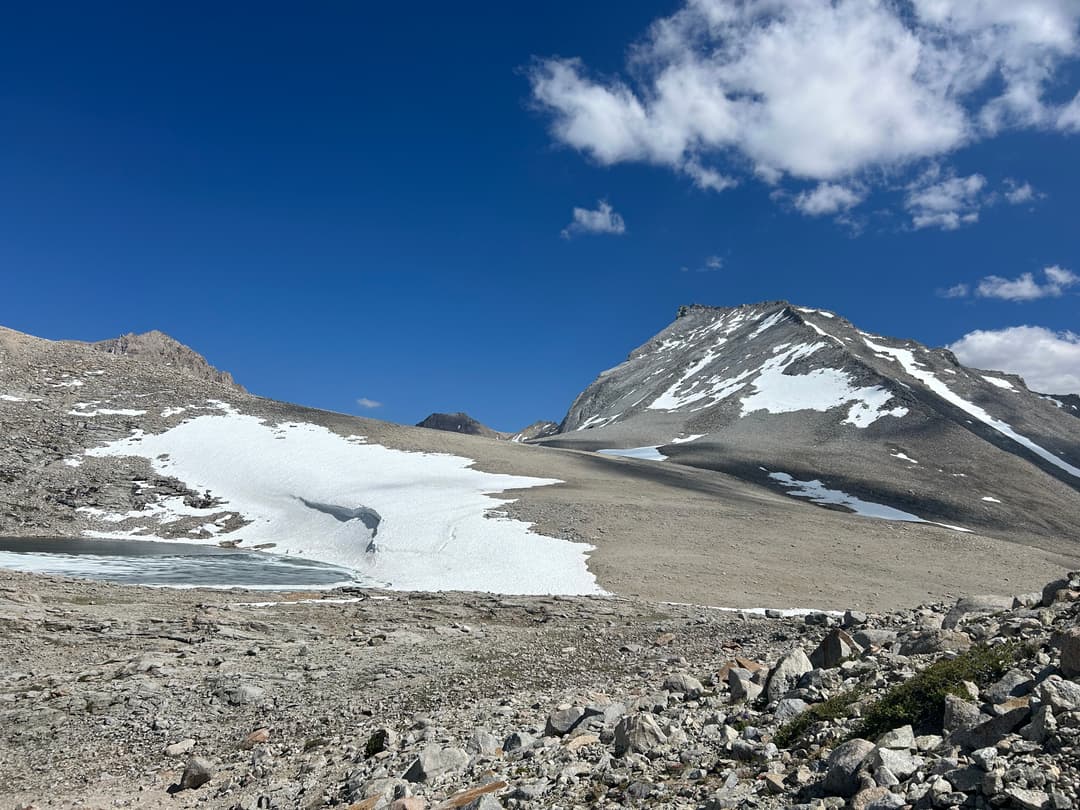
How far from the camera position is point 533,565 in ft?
99.8

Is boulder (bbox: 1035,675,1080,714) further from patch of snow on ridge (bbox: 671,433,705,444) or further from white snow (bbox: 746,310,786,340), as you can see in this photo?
white snow (bbox: 746,310,786,340)

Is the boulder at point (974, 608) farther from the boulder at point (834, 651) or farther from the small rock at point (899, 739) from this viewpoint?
the small rock at point (899, 739)

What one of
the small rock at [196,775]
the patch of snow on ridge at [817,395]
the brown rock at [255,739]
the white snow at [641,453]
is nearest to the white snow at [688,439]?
the white snow at [641,453]

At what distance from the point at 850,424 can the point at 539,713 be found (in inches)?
4036

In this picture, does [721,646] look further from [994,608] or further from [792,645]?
[994,608]

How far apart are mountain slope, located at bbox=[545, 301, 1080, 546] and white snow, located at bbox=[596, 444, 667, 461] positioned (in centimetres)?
162

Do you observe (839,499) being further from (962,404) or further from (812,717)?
(962,404)

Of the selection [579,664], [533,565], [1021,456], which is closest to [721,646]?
[579,664]

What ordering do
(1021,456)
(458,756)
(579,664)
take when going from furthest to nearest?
(1021,456) → (579,664) → (458,756)

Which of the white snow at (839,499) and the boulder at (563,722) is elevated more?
the white snow at (839,499)

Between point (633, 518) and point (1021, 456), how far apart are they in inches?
3420

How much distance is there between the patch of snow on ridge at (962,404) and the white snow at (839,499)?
53.8 meters

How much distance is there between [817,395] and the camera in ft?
382

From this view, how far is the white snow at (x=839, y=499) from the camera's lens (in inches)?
2484
